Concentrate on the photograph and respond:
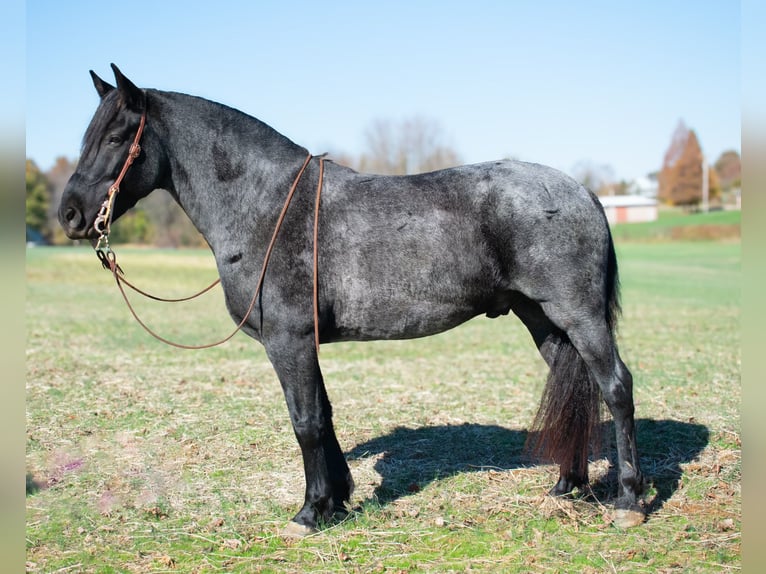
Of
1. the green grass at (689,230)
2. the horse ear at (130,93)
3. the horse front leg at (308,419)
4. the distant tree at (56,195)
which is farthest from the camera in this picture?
the distant tree at (56,195)

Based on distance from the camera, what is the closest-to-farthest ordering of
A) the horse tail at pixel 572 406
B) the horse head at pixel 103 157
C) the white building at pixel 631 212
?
the horse head at pixel 103 157 < the horse tail at pixel 572 406 < the white building at pixel 631 212

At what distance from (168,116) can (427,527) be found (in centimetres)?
327

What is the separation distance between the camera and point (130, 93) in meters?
4.10

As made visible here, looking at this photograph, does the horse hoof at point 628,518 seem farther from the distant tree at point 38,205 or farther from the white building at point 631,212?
the white building at point 631,212

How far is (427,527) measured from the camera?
14.3ft

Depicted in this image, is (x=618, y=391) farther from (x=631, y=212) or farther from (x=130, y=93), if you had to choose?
(x=631, y=212)

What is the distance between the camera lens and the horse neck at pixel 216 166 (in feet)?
14.2

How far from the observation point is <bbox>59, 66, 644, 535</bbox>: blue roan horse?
423 cm

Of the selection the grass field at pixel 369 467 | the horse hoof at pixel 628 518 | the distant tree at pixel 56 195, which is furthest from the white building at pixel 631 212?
the horse hoof at pixel 628 518

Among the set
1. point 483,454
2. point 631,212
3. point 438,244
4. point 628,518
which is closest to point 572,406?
point 628,518

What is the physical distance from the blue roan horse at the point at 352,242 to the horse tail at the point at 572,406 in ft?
0.78

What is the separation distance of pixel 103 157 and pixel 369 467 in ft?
10.7

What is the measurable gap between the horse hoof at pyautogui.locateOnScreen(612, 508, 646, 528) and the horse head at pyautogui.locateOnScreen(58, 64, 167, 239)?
3.92 m
